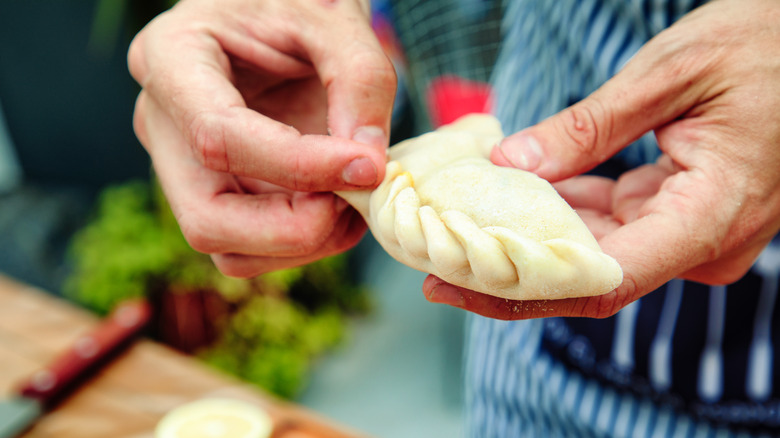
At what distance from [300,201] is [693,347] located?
0.97 m

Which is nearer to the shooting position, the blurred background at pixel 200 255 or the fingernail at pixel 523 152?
the fingernail at pixel 523 152

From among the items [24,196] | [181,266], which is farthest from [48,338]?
[24,196]

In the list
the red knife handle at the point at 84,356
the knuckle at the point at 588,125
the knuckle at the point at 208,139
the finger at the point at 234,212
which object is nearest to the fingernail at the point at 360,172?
the finger at the point at 234,212

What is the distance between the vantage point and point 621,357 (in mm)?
1350

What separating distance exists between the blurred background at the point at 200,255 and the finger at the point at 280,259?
3.92ft

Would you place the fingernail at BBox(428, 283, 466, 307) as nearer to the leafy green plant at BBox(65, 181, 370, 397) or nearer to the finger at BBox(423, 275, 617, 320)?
the finger at BBox(423, 275, 617, 320)

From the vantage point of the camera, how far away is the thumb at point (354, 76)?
3.38 feet

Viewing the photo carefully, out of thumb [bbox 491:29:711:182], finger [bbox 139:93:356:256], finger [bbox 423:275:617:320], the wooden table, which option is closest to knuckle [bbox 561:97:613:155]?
thumb [bbox 491:29:711:182]

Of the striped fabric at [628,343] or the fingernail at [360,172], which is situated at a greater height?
the fingernail at [360,172]

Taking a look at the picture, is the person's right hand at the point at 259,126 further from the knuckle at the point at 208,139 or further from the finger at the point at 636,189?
the finger at the point at 636,189

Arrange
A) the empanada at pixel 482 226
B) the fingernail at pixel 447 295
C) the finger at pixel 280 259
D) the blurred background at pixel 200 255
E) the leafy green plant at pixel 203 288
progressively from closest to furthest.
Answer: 1. the empanada at pixel 482 226
2. the fingernail at pixel 447 295
3. the finger at pixel 280 259
4. the blurred background at pixel 200 255
5. the leafy green plant at pixel 203 288

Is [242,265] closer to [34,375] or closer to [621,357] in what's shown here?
[621,357]

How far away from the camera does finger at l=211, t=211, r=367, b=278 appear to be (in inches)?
46.7

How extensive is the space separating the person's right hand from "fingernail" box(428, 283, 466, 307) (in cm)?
24
